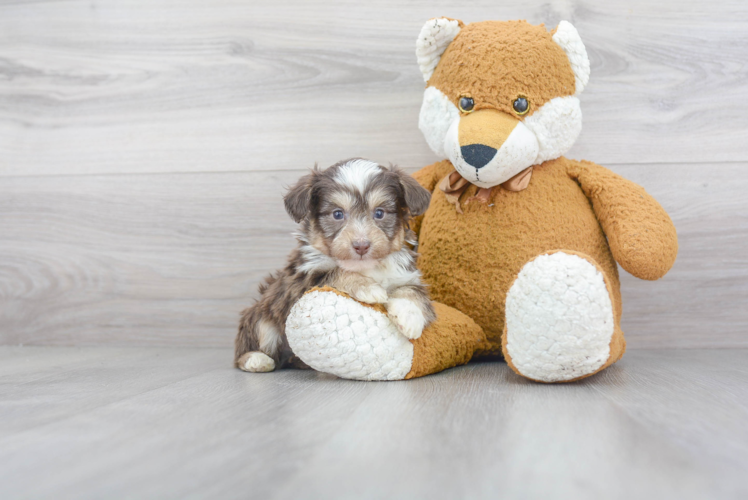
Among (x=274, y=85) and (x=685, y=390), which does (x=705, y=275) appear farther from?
(x=274, y=85)

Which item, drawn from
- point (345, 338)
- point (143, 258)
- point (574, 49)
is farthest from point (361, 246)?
point (143, 258)

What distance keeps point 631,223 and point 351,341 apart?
860 mm

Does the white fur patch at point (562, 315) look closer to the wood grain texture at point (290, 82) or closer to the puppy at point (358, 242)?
the puppy at point (358, 242)

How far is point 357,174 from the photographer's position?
158 centimetres

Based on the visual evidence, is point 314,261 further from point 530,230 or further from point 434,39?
point 434,39

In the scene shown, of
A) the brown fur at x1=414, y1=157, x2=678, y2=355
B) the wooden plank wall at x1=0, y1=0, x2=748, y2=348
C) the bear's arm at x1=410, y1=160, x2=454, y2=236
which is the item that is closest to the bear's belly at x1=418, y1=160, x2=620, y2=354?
the brown fur at x1=414, y1=157, x2=678, y2=355

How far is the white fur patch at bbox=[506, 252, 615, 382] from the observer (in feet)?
4.25

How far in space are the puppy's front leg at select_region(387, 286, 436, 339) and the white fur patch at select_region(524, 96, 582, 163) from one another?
572mm

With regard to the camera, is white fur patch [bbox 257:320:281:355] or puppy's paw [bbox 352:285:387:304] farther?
white fur patch [bbox 257:320:281:355]

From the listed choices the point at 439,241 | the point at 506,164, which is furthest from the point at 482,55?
the point at 439,241

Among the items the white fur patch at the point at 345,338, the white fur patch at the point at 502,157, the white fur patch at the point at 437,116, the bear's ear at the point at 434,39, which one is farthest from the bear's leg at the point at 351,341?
the bear's ear at the point at 434,39

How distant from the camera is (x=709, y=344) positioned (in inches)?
84.0

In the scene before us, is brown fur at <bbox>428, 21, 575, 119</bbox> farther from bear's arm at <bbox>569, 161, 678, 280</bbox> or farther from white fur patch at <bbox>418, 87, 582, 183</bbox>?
bear's arm at <bbox>569, 161, 678, 280</bbox>

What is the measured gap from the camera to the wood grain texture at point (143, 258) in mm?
2299
